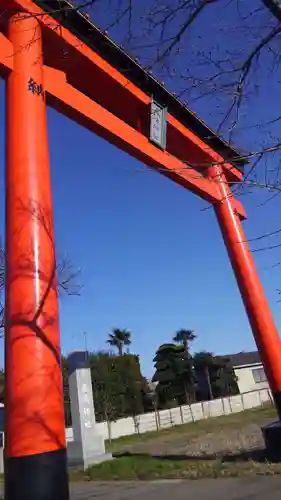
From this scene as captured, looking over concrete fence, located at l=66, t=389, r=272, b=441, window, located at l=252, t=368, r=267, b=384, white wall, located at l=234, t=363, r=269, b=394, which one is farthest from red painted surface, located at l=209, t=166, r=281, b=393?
window, located at l=252, t=368, r=267, b=384

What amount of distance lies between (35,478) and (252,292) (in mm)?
5953

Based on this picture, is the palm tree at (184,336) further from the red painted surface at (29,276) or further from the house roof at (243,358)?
the red painted surface at (29,276)

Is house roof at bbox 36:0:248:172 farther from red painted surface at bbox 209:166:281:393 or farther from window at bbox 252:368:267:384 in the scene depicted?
window at bbox 252:368:267:384

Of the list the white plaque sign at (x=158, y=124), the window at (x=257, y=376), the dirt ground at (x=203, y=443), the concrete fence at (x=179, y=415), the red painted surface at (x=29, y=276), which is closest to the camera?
the red painted surface at (x=29, y=276)

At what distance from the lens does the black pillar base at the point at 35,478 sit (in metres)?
3.45

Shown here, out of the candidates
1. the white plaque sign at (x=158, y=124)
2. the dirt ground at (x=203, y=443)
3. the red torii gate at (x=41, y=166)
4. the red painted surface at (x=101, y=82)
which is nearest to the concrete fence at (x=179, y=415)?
the dirt ground at (x=203, y=443)

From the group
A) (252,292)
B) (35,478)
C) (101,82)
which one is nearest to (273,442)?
(252,292)

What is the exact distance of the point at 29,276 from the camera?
4.11 m

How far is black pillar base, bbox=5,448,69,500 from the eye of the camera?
11.3 feet

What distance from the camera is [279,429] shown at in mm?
7461

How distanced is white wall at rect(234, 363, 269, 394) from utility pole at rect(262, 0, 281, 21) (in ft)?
111

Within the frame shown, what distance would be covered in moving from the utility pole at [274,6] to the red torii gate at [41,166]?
2.91 feet

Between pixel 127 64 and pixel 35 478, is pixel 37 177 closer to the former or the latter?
pixel 35 478

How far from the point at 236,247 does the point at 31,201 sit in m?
5.49
